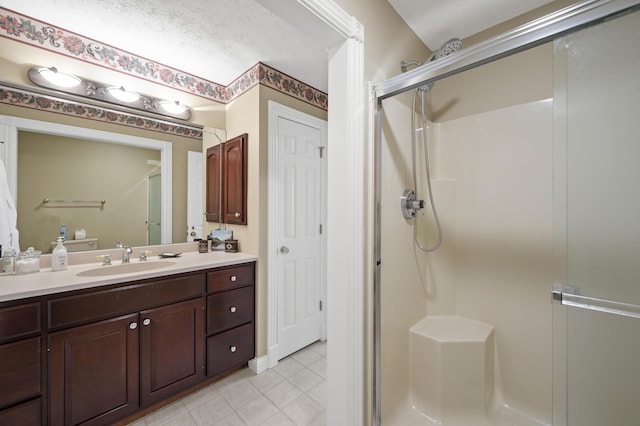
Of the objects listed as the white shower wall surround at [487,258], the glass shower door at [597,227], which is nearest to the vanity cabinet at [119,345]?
the white shower wall surround at [487,258]

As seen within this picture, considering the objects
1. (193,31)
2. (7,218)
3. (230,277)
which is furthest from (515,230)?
(7,218)

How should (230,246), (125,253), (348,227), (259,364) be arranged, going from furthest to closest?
(230,246) < (259,364) < (125,253) < (348,227)

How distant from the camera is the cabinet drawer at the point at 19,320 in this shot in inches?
45.2

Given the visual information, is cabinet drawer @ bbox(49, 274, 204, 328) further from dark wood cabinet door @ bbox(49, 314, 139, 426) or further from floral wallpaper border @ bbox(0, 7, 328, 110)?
floral wallpaper border @ bbox(0, 7, 328, 110)

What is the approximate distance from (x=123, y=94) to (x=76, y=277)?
1.33m

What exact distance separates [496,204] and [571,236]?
0.79 m

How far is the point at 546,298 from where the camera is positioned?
1.55 metres

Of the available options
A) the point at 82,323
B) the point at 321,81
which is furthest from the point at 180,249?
the point at 321,81

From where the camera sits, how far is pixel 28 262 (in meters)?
1.50

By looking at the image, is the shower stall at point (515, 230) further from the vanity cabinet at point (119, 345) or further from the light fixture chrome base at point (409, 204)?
the vanity cabinet at point (119, 345)

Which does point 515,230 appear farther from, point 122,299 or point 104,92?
point 104,92

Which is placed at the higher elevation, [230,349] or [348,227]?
[348,227]

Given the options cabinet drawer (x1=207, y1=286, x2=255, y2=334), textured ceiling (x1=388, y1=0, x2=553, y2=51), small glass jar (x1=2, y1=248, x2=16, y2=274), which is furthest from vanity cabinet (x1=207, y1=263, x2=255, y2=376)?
textured ceiling (x1=388, y1=0, x2=553, y2=51)

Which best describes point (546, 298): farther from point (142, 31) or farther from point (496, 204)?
point (142, 31)
